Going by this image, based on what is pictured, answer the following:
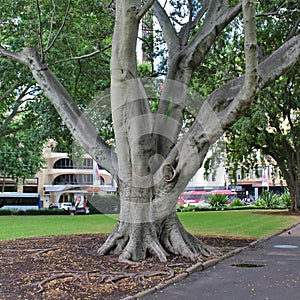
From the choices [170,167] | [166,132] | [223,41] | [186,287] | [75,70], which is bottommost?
[186,287]

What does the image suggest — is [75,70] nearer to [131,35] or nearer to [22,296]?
[131,35]

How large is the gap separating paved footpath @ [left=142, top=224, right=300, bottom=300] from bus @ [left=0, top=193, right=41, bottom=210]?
39.3 meters

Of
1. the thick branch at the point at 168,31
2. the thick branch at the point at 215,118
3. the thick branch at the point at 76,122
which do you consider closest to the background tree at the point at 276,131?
the thick branch at the point at 168,31

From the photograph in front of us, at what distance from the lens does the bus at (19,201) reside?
46.2 metres

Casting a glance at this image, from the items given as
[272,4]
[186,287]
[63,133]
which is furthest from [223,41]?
[186,287]

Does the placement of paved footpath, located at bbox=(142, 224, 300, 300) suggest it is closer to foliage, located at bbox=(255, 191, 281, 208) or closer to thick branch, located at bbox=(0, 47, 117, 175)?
thick branch, located at bbox=(0, 47, 117, 175)

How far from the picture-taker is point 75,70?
18.0m

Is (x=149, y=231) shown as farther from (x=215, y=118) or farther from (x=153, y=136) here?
(x=215, y=118)

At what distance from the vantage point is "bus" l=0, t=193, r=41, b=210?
4616 centimetres

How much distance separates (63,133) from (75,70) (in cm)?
280

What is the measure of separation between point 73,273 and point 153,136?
13.9ft

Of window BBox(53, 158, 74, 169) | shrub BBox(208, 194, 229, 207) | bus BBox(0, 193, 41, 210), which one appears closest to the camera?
shrub BBox(208, 194, 229, 207)

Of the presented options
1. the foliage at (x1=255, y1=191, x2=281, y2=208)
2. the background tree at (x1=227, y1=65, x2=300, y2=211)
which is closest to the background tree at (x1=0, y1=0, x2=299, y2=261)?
the background tree at (x1=227, y1=65, x2=300, y2=211)

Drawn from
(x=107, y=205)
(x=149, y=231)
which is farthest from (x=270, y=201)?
(x=149, y=231)
